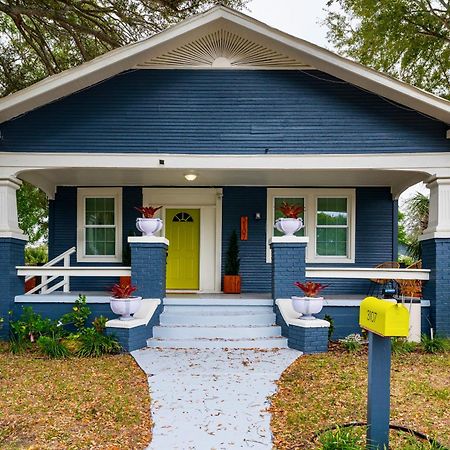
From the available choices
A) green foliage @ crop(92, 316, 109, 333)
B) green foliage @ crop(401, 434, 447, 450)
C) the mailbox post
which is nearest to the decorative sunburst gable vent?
green foliage @ crop(92, 316, 109, 333)

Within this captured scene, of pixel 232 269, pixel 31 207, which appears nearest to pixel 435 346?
pixel 232 269

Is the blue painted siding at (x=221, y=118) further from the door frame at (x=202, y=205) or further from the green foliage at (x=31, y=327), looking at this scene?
the green foliage at (x=31, y=327)

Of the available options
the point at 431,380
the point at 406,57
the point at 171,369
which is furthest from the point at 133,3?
the point at 431,380

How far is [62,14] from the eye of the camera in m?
12.3

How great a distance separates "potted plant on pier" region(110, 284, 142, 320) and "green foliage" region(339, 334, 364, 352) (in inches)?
133

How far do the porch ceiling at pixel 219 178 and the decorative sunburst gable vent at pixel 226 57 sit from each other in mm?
1956

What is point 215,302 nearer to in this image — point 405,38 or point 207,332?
point 207,332

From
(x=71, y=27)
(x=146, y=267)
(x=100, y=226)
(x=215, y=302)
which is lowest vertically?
(x=215, y=302)

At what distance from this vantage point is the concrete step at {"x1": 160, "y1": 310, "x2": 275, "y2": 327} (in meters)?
8.45

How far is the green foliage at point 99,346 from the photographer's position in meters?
7.43

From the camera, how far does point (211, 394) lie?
18.1ft

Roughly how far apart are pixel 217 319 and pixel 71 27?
29.6 feet

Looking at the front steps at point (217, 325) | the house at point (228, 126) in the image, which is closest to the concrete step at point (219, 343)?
the front steps at point (217, 325)

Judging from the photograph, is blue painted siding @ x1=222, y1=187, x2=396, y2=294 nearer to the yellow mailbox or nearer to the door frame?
the door frame
